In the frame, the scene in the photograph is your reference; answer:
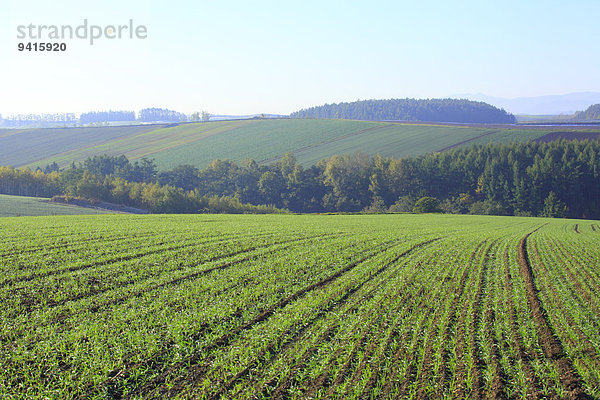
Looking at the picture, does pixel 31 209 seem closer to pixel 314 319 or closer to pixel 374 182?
pixel 314 319

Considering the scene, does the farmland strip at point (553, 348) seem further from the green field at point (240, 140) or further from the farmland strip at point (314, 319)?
the green field at point (240, 140)

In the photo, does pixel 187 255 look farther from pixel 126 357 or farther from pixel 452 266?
pixel 452 266

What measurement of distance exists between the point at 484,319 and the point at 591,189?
102320 mm

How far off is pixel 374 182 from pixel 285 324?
99630mm

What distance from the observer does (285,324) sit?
431 inches

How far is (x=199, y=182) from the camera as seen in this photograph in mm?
113625

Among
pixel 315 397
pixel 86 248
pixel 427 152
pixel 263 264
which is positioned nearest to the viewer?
pixel 315 397

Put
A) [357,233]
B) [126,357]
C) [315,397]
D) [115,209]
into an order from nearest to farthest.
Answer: [315,397]
[126,357]
[357,233]
[115,209]

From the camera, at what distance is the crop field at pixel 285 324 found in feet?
27.1

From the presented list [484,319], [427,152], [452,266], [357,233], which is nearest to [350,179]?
[427,152]

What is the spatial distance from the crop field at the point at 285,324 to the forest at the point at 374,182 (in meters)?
62.9

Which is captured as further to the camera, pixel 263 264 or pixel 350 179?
pixel 350 179

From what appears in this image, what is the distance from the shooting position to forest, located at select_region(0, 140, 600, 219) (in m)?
90.6

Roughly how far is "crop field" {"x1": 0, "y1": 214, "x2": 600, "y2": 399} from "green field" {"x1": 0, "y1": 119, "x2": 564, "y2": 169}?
354 ft
